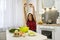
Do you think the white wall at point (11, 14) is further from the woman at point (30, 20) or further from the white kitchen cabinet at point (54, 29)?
the white kitchen cabinet at point (54, 29)

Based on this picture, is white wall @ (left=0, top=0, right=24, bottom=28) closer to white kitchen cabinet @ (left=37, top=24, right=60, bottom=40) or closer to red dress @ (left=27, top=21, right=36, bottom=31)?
red dress @ (left=27, top=21, right=36, bottom=31)

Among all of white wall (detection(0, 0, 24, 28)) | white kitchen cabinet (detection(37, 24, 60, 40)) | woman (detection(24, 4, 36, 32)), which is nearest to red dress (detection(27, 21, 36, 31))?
woman (detection(24, 4, 36, 32))

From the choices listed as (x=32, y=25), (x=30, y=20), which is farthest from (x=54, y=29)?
(x=30, y=20)

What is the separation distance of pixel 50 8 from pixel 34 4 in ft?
2.02

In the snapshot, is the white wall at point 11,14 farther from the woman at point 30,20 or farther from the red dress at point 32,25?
the red dress at point 32,25

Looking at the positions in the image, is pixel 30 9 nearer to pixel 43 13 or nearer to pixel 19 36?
pixel 43 13

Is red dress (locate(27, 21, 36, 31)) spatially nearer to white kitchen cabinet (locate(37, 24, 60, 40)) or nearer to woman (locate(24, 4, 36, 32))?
woman (locate(24, 4, 36, 32))

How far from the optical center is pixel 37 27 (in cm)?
457

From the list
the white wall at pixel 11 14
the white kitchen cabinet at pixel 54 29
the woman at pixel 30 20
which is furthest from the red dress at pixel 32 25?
the white kitchen cabinet at pixel 54 29

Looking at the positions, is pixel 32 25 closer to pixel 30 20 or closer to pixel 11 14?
pixel 30 20

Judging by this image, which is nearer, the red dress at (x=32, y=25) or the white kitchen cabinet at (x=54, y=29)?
the white kitchen cabinet at (x=54, y=29)

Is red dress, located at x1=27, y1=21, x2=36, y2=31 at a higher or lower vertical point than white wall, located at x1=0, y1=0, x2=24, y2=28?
lower

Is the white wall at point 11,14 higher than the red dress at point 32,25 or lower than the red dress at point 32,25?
higher

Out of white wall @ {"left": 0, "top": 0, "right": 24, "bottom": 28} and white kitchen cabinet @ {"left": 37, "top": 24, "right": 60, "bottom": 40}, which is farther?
white wall @ {"left": 0, "top": 0, "right": 24, "bottom": 28}
